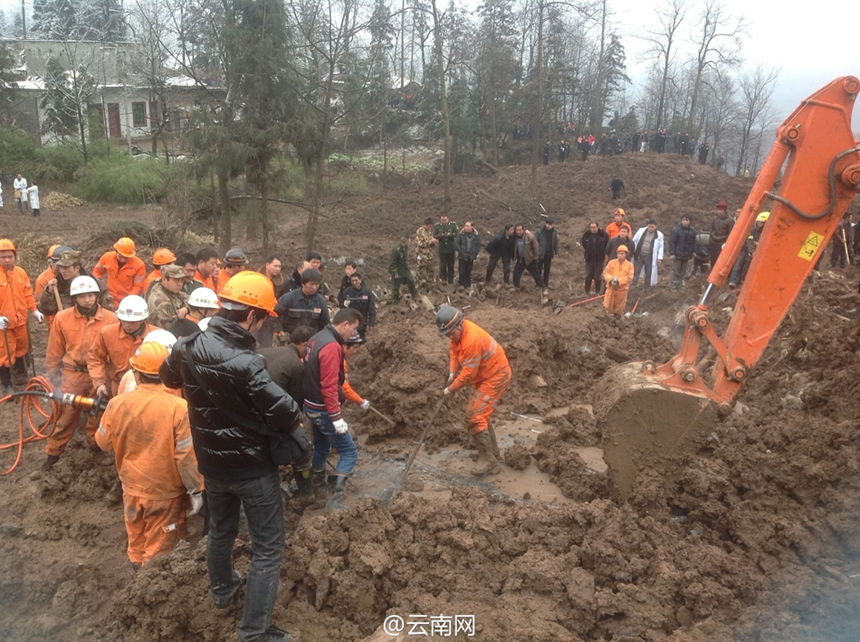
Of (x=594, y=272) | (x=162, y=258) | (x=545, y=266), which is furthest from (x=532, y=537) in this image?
(x=545, y=266)

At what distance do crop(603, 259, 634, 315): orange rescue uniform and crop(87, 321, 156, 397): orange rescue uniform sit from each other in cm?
796

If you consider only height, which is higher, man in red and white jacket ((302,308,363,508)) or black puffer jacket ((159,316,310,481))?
black puffer jacket ((159,316,310,481))

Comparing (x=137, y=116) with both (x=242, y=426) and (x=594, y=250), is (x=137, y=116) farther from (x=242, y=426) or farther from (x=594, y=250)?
(x=242, y=426)

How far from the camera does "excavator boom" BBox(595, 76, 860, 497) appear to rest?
468 centimetres

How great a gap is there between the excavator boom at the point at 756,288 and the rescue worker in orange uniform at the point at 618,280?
5900 millimetres

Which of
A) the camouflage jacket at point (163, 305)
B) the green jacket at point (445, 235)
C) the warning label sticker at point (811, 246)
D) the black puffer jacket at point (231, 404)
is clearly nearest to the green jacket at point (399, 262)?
the green jacket at point (445, 235)

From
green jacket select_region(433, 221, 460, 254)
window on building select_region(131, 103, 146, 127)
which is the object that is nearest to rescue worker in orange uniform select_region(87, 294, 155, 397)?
green jacket select_region(433, 221, 460, 254)

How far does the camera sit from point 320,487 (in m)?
5.79

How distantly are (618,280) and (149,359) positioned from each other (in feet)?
28.4

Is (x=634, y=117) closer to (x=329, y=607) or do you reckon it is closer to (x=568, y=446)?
(x=568, y=446)

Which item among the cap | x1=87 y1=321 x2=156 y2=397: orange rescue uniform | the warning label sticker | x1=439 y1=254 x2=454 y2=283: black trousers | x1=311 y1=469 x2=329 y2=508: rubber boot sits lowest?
x1=311 y1=469 x2=329 y2=508: rubber boot

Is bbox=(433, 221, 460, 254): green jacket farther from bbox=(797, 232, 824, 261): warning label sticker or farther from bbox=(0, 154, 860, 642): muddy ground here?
bbox=(797, 232, 824, 261): warning label sticker

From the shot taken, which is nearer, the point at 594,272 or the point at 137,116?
the point at 594,272

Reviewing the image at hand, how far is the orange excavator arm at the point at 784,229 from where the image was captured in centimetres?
468
